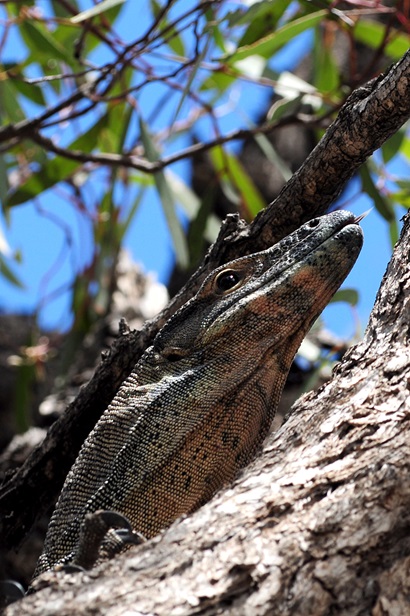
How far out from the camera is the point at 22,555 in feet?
22.6

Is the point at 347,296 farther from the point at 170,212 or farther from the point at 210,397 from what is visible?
the point at 210,397

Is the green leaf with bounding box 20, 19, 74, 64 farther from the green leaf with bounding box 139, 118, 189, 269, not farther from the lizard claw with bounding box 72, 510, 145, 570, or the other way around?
the lizard claw with bounding box 72, 510, 145, 570

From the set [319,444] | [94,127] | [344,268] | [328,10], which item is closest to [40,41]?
[94,127]

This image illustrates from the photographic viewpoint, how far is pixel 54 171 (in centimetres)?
716

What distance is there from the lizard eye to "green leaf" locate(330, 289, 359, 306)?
1762 mm

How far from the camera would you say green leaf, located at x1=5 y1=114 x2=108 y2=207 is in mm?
7043

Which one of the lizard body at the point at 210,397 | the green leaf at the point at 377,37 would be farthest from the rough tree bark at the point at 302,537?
the green leaf at the point at 377,37

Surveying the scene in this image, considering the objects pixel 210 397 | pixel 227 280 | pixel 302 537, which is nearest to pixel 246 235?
pixel 227 280

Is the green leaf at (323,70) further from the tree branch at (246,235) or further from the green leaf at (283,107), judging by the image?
the tree branch at (246,235)

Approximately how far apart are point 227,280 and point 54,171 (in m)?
3.52

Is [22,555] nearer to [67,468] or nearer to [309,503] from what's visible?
[67,468]

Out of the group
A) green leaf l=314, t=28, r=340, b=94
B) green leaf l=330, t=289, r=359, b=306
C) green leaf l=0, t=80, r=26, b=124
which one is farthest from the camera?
green leaf l=314, t=28, r=340, b=94

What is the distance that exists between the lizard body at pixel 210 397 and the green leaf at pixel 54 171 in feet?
10.9

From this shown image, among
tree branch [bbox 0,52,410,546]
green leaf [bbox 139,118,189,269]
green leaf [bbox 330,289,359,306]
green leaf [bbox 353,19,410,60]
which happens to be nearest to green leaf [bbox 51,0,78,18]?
green leaf [bbox 139,118,189,269]
